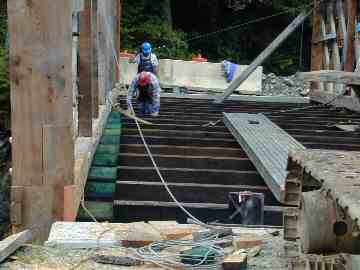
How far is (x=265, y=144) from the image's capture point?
23.6 ft

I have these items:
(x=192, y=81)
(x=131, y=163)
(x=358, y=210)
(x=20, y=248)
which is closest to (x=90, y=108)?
(x=131, y=163)

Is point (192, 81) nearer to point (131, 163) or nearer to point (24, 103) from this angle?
point (131, 163)

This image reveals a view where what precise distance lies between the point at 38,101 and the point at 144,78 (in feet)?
19.5

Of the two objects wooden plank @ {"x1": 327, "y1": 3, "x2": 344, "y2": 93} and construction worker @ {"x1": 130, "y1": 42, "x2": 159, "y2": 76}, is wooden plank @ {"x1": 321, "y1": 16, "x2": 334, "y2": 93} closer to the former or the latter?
wooden plank @ {"x1": 327, "y1": 3, "x2": 344, "y2": 93}

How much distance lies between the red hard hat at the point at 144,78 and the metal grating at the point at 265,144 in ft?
4.29

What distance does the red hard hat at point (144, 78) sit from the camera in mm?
10203

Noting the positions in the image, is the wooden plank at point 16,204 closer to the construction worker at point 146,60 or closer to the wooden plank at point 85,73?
the wooden plank at point 85,73

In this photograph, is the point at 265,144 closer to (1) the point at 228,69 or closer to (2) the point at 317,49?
(2) the point at 317,49

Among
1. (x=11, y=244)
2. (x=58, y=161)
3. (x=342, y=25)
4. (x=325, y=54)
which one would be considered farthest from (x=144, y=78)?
(x=11, y=244)

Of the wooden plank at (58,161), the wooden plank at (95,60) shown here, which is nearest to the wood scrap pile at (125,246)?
the wooden plank at (58,161)

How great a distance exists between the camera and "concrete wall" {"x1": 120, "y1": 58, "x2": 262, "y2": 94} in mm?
19234

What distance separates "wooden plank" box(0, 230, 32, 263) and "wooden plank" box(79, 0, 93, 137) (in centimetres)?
251

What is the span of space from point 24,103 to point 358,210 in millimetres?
2510

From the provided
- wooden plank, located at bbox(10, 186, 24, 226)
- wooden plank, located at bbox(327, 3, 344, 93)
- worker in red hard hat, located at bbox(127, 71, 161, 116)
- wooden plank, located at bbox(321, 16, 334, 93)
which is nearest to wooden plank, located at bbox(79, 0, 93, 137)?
wooden plank, located at bbox(10, 186, 24, 226)
